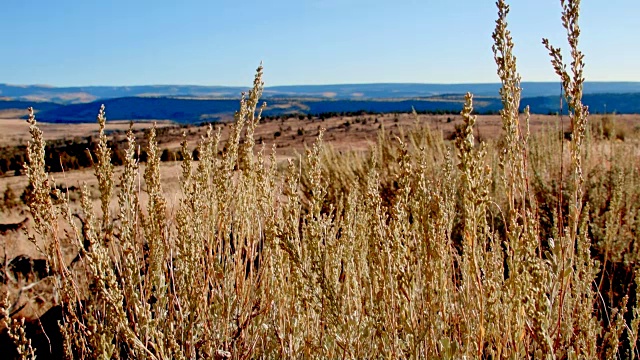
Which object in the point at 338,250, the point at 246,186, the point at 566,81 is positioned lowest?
the point at 338,250

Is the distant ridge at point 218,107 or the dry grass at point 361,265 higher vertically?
the distant ridge at point 218,107

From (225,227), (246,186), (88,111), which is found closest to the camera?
(225,227)

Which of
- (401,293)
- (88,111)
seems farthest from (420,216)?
(88,111)

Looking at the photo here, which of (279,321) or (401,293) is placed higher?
(401,293)

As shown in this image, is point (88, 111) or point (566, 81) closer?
point (566, 81)

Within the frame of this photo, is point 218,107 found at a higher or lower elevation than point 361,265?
higher

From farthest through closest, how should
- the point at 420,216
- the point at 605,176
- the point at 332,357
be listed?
1. the point at 605,176
2. the point at 332,357
3. the point at 420,216

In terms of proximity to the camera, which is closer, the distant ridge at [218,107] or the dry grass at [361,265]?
the dry grass at [361,265]

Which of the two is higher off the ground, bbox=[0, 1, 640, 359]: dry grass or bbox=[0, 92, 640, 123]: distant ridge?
bbox=[0, 92, 640, 123]: distant ridge

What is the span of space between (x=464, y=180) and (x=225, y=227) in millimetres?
1340

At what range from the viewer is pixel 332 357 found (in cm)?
214

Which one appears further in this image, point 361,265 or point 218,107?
point 218,107

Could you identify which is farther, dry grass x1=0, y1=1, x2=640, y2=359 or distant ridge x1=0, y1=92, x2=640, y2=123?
distant ridge x1=0, y1=92, x2=640, y2=123

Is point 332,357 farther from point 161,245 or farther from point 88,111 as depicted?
point 88,111
